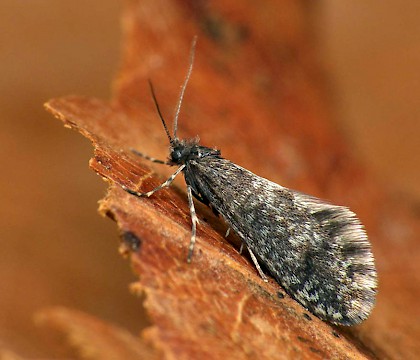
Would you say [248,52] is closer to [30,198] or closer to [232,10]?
[232,10]

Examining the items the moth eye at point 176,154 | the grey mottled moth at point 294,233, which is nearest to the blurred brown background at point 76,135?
the moth eye at point 176,154

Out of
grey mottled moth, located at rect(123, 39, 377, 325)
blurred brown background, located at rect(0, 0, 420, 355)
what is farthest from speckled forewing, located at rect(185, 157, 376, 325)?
blurred brown background, located at rect(0, 0, 420, 355)

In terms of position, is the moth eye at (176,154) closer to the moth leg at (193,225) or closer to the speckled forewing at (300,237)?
the speckled forewing at (300,237)

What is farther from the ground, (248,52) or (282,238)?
(248,52)

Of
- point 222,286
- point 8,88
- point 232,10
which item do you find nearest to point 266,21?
point 232,10

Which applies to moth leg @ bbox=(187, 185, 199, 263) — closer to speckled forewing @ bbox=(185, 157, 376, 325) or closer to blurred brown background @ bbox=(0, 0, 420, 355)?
speckled forewing @ bbox=(185, 157, 376, 325)

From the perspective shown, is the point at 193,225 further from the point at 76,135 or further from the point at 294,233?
the point at 76,135

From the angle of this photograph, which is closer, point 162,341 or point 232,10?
point 162,341

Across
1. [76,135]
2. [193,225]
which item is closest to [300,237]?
[193,225]
